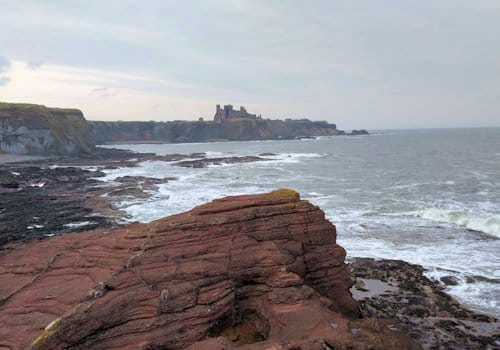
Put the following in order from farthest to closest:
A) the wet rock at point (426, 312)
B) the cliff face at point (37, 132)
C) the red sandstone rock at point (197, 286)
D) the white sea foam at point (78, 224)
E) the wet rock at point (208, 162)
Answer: the cliff face at point (37, 132) < the wet rock at point (208, 162) < the white sea foam at point (78, 224) < the wet rock at point (426, 312) < the red sandstone rock at point (197, 286)

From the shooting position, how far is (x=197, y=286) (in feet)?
38.8

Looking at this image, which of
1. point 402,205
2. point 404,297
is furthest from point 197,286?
point 402,205

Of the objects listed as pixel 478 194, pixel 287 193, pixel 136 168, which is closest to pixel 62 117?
pixel 136 168

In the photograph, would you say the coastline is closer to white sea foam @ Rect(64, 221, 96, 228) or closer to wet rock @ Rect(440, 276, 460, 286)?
white sea foam @ Rect(64, 221, 96, 228)

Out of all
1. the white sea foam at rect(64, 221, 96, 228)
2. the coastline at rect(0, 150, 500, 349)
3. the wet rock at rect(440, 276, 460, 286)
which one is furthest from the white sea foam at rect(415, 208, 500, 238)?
the white sea foam at rect(64, 221, 96, 228)

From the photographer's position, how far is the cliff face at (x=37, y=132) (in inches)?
3925

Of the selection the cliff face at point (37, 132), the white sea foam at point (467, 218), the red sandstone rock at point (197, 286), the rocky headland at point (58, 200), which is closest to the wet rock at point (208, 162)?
the rocky headland at point (58, 200)

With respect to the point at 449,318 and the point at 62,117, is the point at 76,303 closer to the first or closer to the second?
the point at 449,318

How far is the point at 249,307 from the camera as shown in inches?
487

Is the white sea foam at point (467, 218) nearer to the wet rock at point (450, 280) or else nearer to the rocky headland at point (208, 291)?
the wet rock at point (450, 280)

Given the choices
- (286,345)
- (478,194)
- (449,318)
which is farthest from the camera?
(478,194)

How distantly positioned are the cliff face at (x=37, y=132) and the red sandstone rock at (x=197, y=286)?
96823mm

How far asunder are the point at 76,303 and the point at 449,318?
14374mm

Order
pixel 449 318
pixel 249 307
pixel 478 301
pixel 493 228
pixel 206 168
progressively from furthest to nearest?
1. pixel 206 168
2. pixel 493 228
3. pixel 478 301
4. pixel 449 318
5. pixel 249 307
